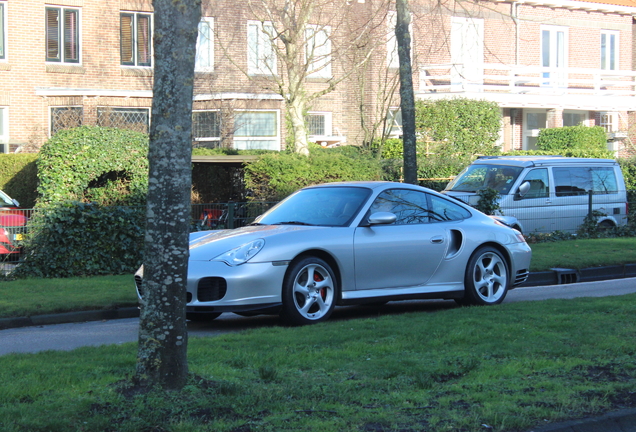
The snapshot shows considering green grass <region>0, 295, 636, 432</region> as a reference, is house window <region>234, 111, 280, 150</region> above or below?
above

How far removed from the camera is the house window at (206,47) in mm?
28031

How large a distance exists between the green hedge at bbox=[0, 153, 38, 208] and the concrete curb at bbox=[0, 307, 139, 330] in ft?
42.3

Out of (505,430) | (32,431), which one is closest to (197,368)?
(32,431)

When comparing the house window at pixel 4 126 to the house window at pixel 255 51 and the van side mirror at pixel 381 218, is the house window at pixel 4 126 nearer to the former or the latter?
the house window at pixel 255 51

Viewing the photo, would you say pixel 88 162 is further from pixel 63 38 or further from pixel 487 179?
pixel 63 38

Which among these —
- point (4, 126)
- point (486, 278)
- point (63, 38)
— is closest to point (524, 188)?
point (486, 278)

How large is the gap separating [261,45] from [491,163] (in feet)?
41.8

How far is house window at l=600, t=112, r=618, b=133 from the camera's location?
122 ft

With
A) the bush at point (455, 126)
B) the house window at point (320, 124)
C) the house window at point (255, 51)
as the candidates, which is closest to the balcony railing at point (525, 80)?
the bush at point (455, 126)

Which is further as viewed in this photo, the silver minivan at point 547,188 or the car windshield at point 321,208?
the silver minivan at point 547,188

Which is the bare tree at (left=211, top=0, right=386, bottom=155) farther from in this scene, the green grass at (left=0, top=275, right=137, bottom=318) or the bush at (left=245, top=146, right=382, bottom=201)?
the green grass at (left=0, top=275, right=137, bottom=318)

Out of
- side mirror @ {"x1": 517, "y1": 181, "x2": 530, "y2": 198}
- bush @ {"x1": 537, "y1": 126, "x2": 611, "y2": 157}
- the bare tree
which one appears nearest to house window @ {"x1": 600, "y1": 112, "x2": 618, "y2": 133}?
bush @ {"x1": 537, "y1": 126, "x2": 611, "y2": 157}

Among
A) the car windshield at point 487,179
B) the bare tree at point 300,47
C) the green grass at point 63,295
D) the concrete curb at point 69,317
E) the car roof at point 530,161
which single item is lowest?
the concrete curb at point 69,317

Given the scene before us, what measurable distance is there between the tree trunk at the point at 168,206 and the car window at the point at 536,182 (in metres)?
13.3
